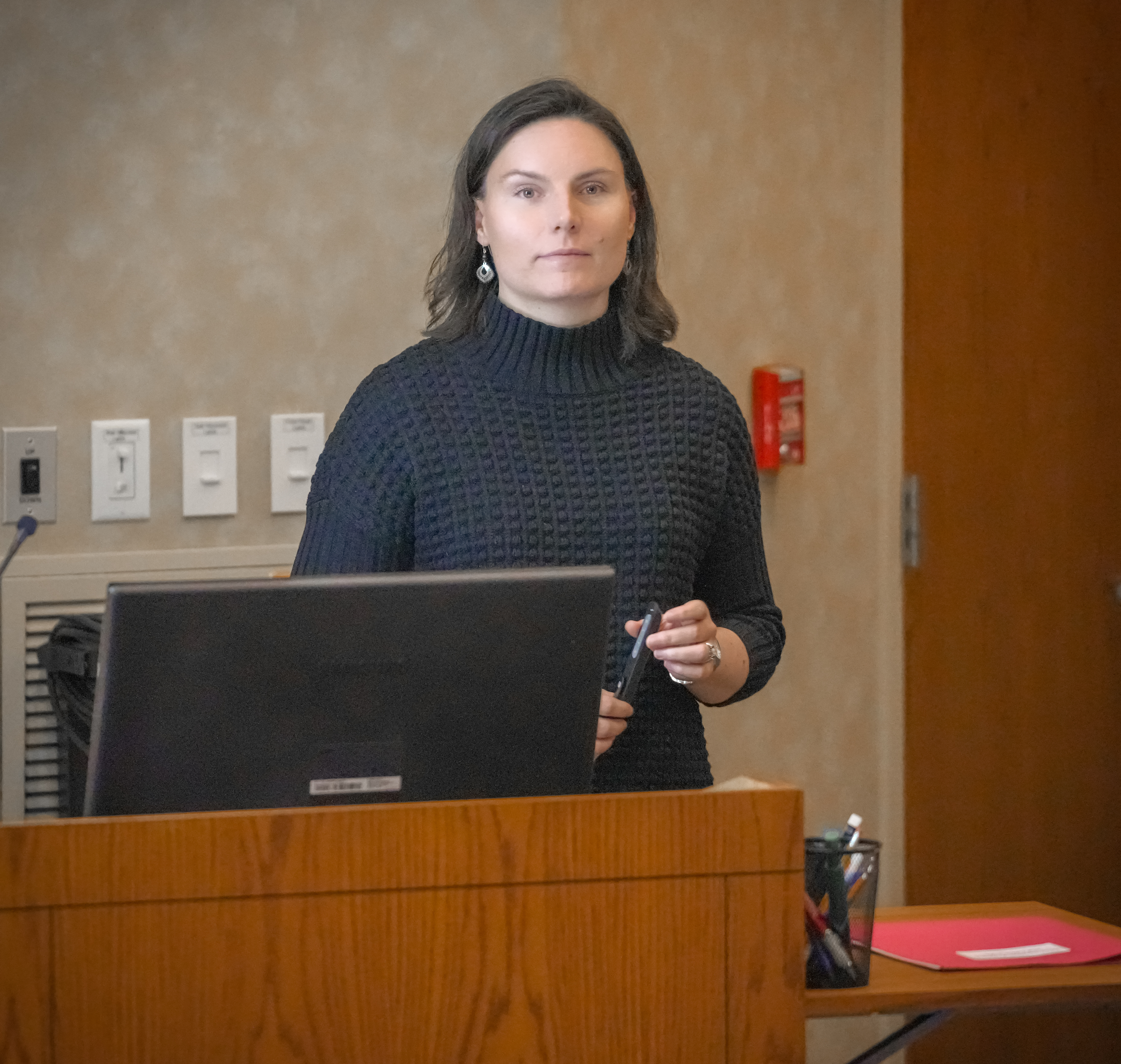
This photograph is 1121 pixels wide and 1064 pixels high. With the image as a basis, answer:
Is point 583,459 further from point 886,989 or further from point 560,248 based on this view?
point 886,989

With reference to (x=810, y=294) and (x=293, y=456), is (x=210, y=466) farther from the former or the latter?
(x=810, y=294)

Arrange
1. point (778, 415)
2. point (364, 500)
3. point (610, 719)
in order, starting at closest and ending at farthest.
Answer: point (610, 719) < point (364, 500) < point (778, 415)

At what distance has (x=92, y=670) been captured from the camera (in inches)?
95.0

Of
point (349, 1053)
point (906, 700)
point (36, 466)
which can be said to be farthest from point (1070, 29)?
point (349, 1053)

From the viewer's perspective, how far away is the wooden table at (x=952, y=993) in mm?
1202

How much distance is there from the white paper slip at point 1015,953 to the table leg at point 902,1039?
0.06 meters

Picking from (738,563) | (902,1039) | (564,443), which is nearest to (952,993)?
(902,1039)

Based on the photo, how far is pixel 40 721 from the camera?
8.36 ft

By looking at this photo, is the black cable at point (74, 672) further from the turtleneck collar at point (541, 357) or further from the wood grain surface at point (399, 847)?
the wood grain surface at point (399, 847)

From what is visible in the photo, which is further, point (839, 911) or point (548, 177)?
point (548, 177)

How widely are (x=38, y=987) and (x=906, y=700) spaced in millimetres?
2250

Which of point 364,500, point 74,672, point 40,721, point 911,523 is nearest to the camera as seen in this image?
point 364,500

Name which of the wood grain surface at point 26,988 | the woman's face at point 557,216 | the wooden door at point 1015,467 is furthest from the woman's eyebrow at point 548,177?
the wooden door at point 1015,467

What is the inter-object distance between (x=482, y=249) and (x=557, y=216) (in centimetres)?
19
